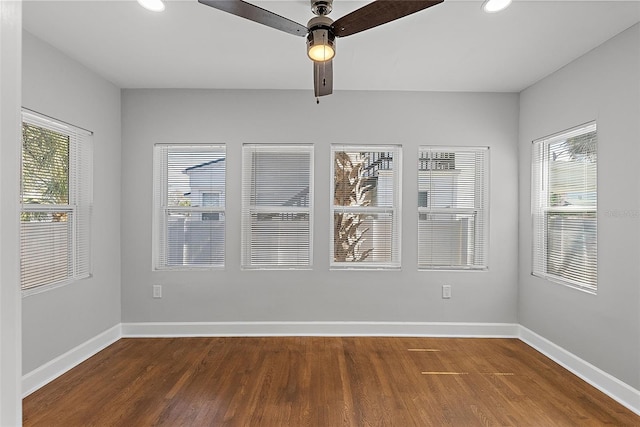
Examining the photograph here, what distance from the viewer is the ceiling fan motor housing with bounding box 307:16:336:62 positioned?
203 cm

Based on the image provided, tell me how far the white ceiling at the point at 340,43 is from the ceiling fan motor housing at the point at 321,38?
0.32 m

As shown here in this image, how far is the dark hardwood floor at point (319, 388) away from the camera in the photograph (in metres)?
2.34

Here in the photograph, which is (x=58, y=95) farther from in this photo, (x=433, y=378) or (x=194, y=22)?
(x=433, y=378)

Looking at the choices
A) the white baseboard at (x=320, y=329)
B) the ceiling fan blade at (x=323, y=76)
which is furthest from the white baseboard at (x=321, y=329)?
the ceiling fan blade at (x=323, y=76)

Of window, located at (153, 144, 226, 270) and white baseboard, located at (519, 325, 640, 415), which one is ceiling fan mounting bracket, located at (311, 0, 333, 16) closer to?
window, located at (153, 144, 226, 270)

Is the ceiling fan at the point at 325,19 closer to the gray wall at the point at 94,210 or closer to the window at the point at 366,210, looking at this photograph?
the window at the point at 366,210

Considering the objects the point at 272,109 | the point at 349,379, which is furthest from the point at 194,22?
the point at 349,379

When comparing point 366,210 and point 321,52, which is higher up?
point 321,52

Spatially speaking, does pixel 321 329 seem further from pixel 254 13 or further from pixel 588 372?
pixel 254 13

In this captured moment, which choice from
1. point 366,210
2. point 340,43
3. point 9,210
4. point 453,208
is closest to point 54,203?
point 340,43

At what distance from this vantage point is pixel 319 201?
3828mm

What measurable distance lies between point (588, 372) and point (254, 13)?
370cm

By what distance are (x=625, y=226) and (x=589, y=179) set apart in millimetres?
549

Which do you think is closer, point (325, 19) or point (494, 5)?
point (325, 19)
